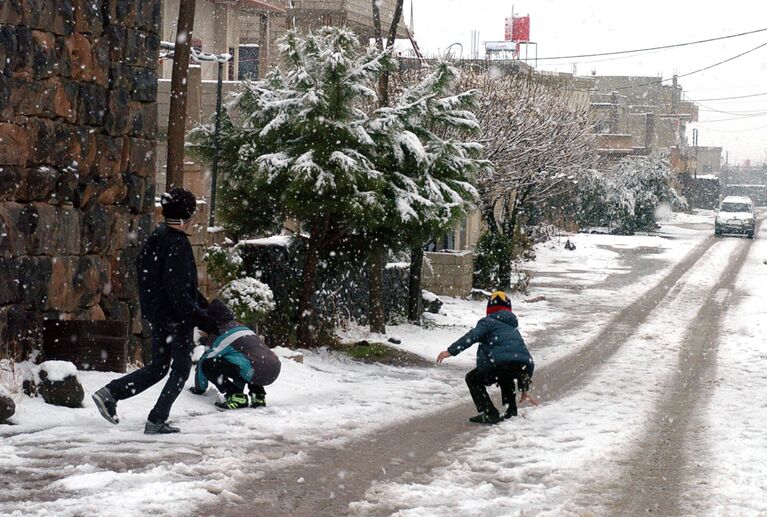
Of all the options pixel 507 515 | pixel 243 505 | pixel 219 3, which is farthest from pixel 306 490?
pixel 219 3

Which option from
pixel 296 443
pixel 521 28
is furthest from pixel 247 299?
pixel 521 28

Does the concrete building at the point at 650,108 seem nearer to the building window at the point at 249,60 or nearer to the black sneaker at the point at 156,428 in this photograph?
the building window at the point at 249,60

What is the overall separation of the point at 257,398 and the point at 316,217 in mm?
5744

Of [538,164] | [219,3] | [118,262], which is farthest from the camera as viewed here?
[219,3]

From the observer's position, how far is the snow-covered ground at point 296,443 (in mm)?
6082

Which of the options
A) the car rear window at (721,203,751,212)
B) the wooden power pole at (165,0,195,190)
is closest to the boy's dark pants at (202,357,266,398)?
the wooden power pole at (165,0,195,190)

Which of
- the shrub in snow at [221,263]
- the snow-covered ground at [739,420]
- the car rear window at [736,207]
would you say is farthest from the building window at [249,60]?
the car rear window at [736,207]

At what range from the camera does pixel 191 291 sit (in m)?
7.53

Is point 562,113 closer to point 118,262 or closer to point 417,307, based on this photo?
point 417,307

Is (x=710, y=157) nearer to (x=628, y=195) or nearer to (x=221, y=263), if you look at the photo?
(x=628, y=195)

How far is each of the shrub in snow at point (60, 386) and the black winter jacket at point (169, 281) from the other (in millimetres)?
996

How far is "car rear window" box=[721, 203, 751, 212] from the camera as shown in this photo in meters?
46.8

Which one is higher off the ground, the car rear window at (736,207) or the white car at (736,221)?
the car rear window at (736,207)

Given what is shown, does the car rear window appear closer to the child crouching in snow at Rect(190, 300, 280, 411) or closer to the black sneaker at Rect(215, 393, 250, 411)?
the child crouching in snow at Rect(190, 300, 280, 411)
